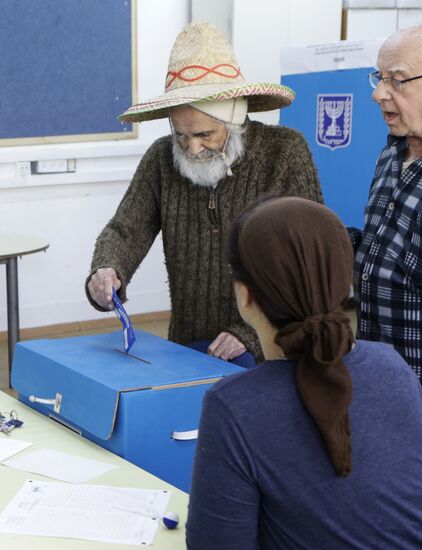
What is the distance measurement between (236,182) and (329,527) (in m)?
1.33

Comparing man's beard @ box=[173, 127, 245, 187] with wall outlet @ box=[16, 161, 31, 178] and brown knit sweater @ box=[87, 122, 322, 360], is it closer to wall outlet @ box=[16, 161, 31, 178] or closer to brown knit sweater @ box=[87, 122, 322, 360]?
brown knit sweater @ box=[87, 122, 322, 360]

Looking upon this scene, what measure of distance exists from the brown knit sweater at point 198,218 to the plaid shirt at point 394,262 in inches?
9.1

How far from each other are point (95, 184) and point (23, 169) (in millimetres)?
492

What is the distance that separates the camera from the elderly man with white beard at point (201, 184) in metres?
2.40

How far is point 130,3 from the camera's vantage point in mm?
5402

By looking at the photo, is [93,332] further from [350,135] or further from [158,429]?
[158,429]

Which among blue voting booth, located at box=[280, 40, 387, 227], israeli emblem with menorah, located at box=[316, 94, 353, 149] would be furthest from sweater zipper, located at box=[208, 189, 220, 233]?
israeli emblem with menorah, located at box=[316, 94, 353, 149]

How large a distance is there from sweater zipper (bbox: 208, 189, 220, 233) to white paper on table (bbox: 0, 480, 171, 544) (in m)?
0.90

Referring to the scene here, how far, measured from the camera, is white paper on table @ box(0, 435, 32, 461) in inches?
76.0

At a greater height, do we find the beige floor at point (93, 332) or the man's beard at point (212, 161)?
the man's beard at point (212, 161)

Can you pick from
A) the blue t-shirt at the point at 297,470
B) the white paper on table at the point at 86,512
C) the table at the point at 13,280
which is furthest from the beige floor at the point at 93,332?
the blue t-shirt at the point at 297,470

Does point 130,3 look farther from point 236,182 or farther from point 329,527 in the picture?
point 329,527

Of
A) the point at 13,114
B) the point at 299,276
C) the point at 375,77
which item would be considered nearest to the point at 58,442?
the point at 299,276

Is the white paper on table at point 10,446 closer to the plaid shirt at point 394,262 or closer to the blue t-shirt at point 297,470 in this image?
the blue t-shirt at point 297,470
